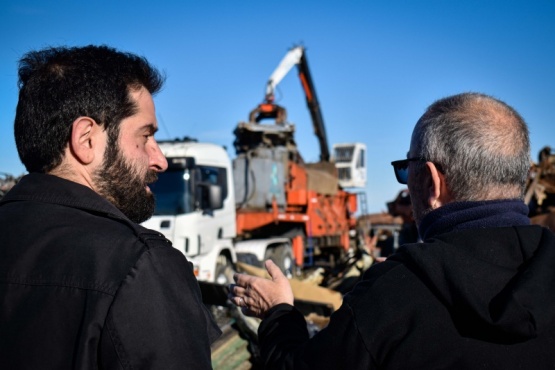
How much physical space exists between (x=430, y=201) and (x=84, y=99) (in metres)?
1.18

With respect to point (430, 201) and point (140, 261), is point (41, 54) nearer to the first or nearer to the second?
point (140, 261)

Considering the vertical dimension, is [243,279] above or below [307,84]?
below

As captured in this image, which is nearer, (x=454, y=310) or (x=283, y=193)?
(x=454, y=310)

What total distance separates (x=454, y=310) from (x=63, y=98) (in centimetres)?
131

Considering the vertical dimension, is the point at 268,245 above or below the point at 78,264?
below

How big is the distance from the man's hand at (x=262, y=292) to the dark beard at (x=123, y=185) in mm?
545

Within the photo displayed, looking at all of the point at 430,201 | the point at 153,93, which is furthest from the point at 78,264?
the point at 430,201

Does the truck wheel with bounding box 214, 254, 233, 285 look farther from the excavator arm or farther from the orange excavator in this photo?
the excavator arm

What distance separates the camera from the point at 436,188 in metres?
1.89

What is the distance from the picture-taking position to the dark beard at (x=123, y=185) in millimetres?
1766

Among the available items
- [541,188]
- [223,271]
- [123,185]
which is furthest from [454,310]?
[541,188]

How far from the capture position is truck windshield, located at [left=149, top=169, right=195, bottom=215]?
900 cm

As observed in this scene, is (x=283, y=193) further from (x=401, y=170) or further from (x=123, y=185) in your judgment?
(x=123, y=185)

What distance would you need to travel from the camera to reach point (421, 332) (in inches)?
62.7
